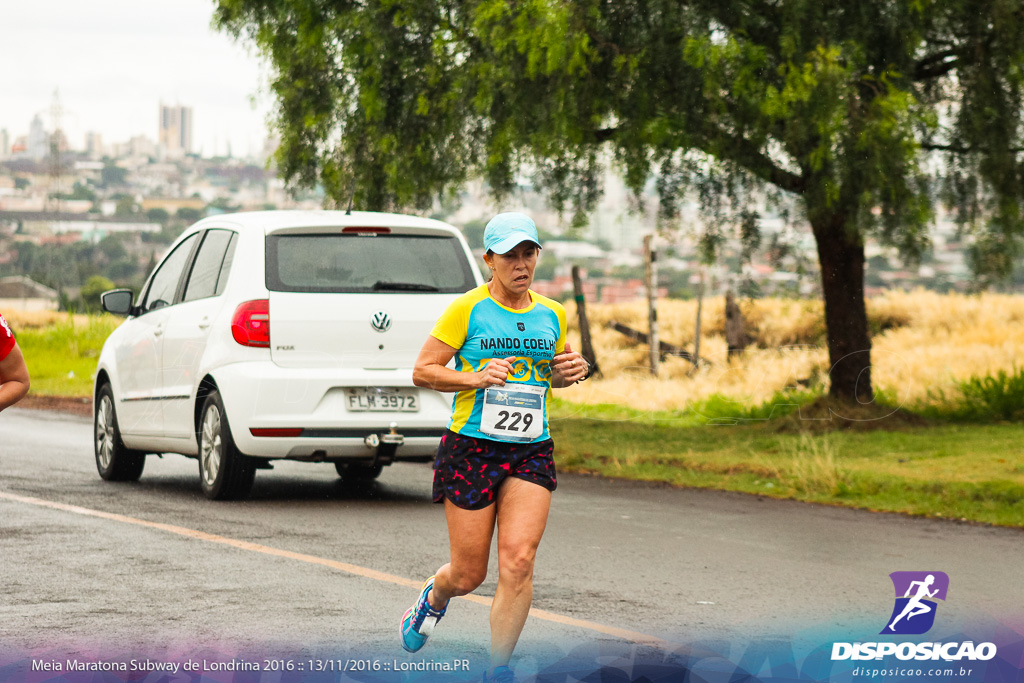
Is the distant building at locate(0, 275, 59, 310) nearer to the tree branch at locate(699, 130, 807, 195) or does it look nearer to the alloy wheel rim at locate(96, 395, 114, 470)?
the tree branch at locate(699, 130, 807, 195)

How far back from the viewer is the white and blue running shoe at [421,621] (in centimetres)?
563

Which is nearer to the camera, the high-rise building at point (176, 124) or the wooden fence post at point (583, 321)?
the wooden fence post at point (583, 321)

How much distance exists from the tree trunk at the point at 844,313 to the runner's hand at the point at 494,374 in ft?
39.0

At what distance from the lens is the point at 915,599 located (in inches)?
303

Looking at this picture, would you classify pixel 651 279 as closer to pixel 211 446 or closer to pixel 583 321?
pixel 583 321

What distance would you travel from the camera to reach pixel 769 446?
15.5m

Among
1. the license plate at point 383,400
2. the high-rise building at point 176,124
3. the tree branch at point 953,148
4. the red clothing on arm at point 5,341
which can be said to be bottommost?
the license plate at point 383,400

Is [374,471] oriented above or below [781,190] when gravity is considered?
below

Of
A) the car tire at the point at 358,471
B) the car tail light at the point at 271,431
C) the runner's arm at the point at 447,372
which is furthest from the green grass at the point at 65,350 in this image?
the runner's arm at the point at 447,372

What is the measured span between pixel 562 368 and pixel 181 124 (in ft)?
463

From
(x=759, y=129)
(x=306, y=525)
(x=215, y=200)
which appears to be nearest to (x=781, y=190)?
(x=759, y=129)

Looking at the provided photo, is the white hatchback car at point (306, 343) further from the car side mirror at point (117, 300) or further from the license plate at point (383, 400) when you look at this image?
the car side mirror at point (117, 300)

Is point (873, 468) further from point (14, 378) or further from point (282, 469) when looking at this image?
point (14, 378)

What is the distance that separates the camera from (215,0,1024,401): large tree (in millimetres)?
14000
